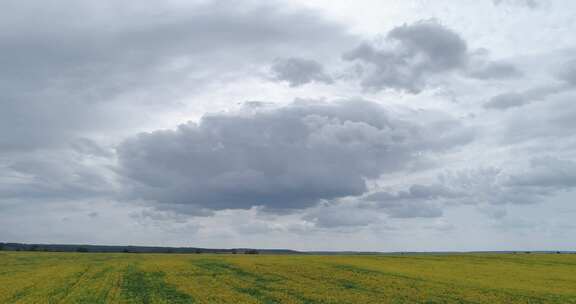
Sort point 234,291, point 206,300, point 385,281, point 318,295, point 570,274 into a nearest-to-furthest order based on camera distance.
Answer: point 206,300, point 318,295, point 234,291, point 385,281, point 570,274

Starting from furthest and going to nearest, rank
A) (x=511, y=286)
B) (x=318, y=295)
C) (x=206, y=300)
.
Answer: (x=511, y=286) < (x=318, y=295) < (x=206, y=300)

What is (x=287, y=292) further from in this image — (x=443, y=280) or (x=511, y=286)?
(x=511, y=286)

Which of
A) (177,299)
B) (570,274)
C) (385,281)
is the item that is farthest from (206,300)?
(570,274)

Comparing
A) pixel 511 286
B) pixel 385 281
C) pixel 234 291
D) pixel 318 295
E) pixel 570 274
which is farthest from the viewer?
pixel 570 274

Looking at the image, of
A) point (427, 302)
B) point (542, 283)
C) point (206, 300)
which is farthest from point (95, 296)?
point (542, 283)

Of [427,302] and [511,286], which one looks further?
[511,286]

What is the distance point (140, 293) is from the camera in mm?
41375

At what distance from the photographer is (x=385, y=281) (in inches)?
1989

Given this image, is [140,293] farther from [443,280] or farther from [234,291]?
[443,280]

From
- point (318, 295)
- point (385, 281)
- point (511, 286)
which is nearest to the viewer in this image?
point (318, 295)

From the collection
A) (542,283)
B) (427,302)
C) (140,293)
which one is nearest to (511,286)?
(542,283)

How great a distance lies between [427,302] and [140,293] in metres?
25.6

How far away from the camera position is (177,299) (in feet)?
123

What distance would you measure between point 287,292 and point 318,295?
146 inches
